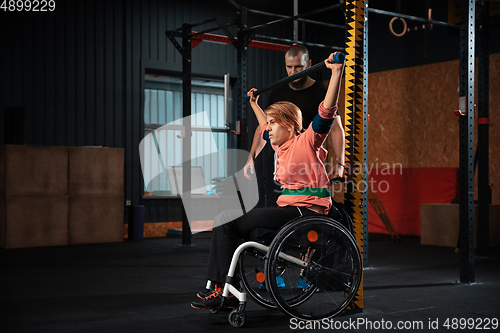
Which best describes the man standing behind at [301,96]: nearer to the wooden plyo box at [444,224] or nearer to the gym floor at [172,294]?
the gym floor at [172,294]

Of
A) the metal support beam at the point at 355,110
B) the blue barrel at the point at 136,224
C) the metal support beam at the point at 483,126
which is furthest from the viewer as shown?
the blue barrel at the point at 136,224

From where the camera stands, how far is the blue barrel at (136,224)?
26.2 feet

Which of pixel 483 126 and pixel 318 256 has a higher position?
pixel 483 126

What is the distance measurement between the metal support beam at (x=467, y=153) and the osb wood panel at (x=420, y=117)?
3.44 m

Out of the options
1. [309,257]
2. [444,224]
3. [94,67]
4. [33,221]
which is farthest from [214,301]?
[94,67]

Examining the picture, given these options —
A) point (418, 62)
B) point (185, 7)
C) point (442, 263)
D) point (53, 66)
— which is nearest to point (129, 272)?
point (442, 263)

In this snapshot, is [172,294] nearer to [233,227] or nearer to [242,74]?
[233,227]

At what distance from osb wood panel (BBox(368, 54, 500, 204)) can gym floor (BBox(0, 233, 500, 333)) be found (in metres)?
2.21

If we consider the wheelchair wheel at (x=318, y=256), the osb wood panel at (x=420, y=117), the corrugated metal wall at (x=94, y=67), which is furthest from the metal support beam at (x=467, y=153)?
the corrugated metal wall at (x=94, y=67)

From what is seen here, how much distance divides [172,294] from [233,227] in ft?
→ 4.13

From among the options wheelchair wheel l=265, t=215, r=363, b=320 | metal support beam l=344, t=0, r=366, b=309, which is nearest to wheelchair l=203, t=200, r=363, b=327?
wheelchair wheel l=265, t=215, r=363, b=320

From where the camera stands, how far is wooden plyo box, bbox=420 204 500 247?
22.3ft

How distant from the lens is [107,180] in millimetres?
7566

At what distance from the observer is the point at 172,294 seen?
3848 millimetres
